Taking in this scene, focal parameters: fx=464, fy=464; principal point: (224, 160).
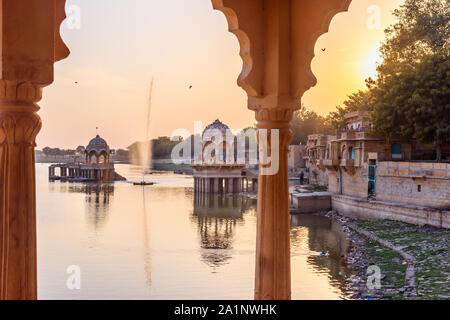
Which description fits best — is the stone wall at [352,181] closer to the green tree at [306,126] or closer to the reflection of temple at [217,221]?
the reflection of temple at [217,221]

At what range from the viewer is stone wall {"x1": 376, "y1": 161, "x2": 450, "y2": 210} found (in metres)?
16.1

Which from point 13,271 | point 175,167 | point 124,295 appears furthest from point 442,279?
point 175,167

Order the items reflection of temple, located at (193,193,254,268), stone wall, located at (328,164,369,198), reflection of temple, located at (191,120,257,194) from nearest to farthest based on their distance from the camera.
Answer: reflection of temple, located at (193,193,254,268) → stone wall, located at (328,164,369,198) → reflection of temple, located at (191,120,257,194)

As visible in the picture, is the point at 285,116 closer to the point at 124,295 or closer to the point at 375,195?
the point at 124,295

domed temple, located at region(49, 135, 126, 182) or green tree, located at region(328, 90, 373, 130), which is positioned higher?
green tree, located at region(328, 90, 373, 130)

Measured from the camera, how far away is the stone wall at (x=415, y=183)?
16.1 meters

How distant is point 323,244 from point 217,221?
8144 mm

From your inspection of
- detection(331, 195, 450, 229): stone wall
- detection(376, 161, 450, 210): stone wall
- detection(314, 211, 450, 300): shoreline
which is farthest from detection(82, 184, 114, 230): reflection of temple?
detection(376, 161, 450, 210): stone wall

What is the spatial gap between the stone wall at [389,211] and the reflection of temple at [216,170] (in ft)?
48.4

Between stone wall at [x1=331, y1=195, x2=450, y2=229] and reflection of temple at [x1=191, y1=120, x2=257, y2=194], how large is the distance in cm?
1474
